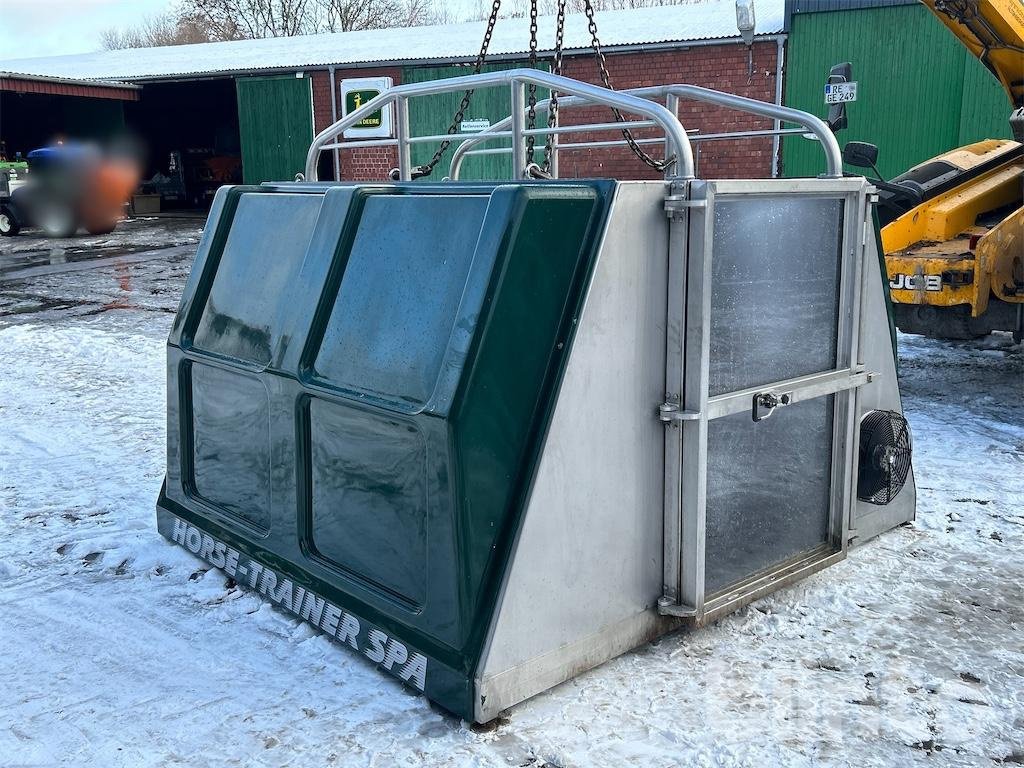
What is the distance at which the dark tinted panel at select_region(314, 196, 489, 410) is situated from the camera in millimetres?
2752

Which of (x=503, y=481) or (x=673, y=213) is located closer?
(x=503, y=481)

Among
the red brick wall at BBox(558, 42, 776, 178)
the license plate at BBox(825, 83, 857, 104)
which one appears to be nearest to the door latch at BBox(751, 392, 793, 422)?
the license plate at BBox(825, 83, 857, 104)

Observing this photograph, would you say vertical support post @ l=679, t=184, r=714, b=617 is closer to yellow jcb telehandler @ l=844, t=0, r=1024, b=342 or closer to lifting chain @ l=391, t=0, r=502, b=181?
lifting chain @ l=391, t=0, r=502, b=181

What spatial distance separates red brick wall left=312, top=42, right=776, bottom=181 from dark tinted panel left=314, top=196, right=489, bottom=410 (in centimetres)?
1288

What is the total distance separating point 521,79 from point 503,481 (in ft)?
4.29

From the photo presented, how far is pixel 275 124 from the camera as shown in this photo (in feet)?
70.2

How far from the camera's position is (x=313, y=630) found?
324 centimetres

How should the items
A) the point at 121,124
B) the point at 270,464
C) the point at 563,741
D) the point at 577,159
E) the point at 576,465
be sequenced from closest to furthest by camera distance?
the point at 563,741
the point at 576,465
the point at 270,464
the point at 577,159
the point at 121,124

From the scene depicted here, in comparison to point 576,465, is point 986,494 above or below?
below

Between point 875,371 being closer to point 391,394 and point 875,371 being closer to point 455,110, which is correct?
point 391,394

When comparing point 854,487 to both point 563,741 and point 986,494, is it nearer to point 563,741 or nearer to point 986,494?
point 986,494

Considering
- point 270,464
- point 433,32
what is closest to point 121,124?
point 433,32

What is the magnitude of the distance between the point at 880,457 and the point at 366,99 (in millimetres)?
17210

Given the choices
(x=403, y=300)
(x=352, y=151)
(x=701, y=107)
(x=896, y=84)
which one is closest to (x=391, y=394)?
(x=403, y=300)
